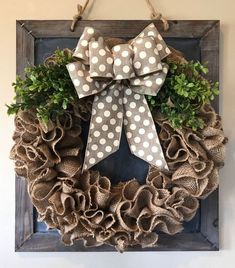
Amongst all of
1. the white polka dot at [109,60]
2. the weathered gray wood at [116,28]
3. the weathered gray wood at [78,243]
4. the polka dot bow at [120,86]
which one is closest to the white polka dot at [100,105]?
the polka dot bow at [120,86]

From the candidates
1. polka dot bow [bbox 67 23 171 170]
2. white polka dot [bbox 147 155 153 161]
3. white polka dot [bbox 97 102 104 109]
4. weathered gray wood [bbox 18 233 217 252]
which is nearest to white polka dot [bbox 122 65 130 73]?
polka dot bow [bbox 67 23 171 170]

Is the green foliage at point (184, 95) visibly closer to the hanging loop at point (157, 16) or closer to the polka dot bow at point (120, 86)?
the polka dot bow at point (120, 86)

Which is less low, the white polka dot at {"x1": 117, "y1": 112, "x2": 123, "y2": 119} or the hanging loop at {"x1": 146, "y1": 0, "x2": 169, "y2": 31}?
the hanging loop at {"x1": 146, "y1": 0, "x2": 169, "y2": 31}

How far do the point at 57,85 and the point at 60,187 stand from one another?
0.76 ft

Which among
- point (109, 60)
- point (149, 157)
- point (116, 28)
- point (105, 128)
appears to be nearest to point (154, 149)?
point (149, 157)

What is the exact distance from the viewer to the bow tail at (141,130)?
949mm

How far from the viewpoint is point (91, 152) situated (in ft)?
3.12

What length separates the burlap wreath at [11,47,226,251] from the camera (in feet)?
2.98

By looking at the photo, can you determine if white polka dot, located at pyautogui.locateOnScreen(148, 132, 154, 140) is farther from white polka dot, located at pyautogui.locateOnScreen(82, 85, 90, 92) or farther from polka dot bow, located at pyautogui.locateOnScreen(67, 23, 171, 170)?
white polka dot, located at pyautogui.locateOnScreen(82, 85, 90, 92)

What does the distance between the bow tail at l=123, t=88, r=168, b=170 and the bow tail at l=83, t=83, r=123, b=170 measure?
26mm

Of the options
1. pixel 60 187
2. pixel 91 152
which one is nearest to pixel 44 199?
pixel 60 187

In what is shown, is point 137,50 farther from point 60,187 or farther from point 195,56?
point 60,187

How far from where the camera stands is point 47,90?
93cm

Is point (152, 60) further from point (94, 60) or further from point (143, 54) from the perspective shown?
point (94, 60)
